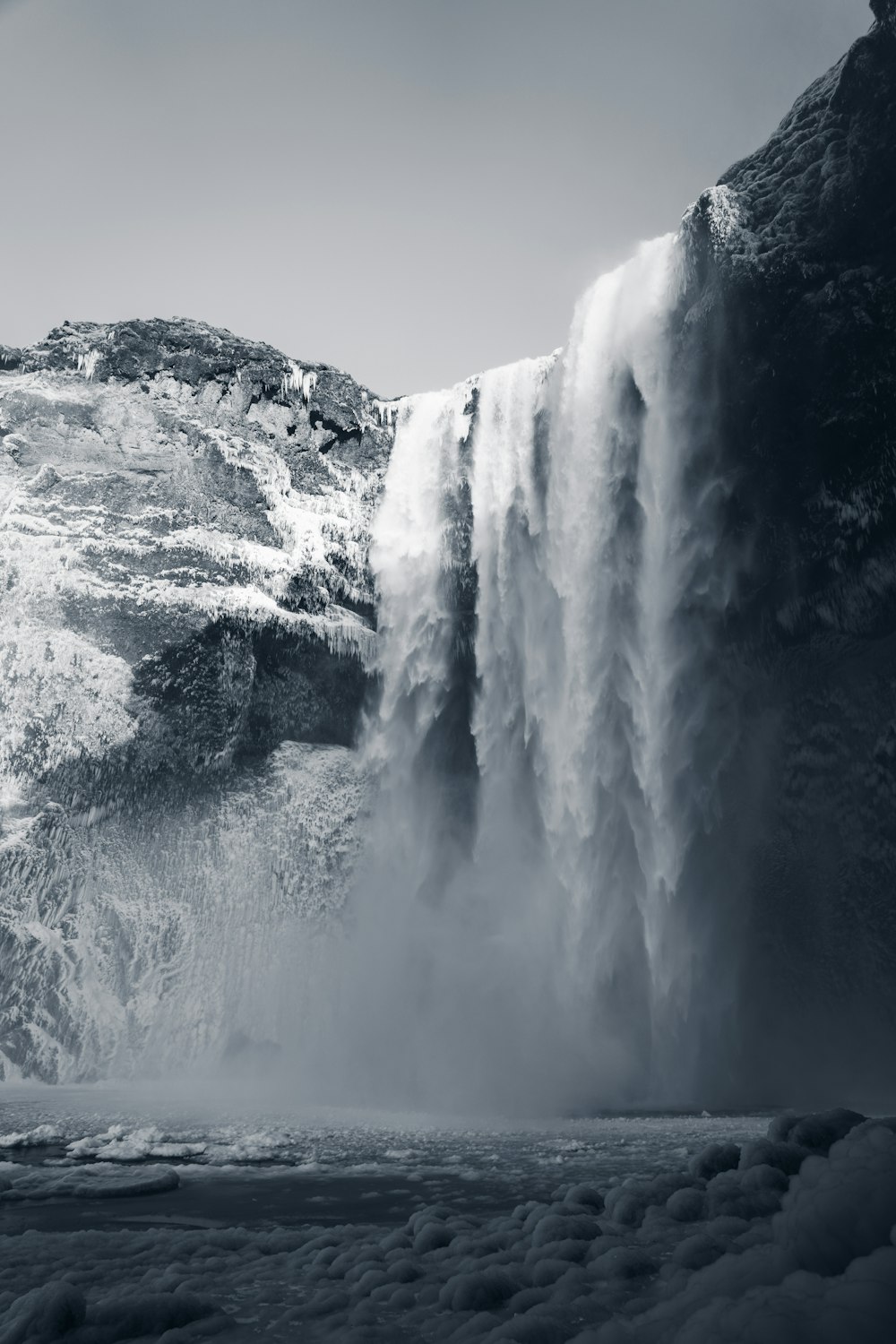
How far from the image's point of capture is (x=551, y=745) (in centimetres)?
2317

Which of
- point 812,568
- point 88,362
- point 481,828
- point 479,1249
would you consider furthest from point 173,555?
point 479,1249

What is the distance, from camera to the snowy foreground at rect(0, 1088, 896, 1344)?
3506 mm

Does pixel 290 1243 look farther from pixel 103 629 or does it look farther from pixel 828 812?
pixel 103 629

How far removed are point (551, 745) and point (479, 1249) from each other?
18.2 meters

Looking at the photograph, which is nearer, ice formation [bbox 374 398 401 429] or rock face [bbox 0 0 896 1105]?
rock face [bbox 0 0 896 1105]

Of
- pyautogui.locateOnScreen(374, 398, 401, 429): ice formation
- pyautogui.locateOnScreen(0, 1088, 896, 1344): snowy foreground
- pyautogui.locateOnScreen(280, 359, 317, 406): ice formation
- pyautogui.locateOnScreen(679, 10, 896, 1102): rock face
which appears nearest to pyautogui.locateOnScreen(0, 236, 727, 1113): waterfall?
pyautogui.locateOnScreen(374, 398, 401, 429): ice formation

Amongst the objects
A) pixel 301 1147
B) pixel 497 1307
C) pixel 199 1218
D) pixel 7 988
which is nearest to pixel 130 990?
pixel 7 988

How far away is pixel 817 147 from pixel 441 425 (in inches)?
518

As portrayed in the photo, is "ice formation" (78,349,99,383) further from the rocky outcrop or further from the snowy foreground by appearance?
the snowy foreground

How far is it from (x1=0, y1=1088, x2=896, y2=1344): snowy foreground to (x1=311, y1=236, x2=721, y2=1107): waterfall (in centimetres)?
966

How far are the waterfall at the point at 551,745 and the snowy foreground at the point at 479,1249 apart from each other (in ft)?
31.7

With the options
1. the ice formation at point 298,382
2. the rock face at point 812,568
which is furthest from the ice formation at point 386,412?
the rock face at point 812,568

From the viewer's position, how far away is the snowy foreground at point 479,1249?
3.51 m

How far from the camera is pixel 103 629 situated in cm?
2720
